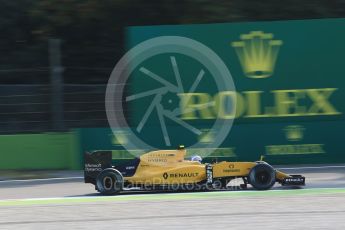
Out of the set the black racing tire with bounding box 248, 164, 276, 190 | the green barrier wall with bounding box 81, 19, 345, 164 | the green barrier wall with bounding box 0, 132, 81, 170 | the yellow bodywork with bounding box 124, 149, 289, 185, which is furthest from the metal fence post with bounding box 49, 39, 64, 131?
the black racing tire with bounding box 248, 164, 276, 190

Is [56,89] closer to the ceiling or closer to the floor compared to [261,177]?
closer to the ceiling

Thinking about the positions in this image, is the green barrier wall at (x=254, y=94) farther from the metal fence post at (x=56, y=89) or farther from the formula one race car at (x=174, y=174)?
the formula one race car at (x=174, y=174)

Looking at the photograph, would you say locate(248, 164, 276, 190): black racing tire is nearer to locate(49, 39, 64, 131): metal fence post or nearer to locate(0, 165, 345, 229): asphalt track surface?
locate(0, 165, 345, 229): asphalt track surface

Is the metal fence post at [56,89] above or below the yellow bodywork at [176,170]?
above

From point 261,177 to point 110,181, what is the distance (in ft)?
8.20

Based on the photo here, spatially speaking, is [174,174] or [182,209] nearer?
[182,209]

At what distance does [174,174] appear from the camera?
456 inches

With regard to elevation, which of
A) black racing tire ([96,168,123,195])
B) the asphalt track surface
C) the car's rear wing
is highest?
the car's rear wing

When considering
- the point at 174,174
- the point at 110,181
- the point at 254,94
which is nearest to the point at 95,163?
the point at 110,181

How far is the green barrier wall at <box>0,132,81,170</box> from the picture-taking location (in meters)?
17.1

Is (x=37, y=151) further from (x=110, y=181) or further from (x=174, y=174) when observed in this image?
(x=174, y=174)

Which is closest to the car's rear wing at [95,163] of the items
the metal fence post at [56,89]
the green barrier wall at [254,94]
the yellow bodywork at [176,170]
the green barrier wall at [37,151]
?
the yellow bodywork at [176,170]

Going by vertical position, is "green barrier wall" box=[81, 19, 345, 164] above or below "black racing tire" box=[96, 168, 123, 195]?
above

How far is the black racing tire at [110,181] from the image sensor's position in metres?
11.7
